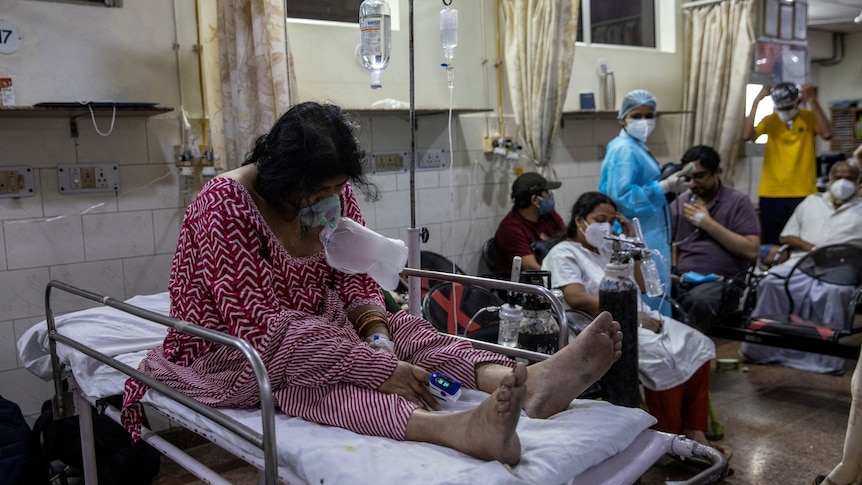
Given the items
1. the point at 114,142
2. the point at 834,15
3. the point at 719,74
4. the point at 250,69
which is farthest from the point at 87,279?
the point at 834,15

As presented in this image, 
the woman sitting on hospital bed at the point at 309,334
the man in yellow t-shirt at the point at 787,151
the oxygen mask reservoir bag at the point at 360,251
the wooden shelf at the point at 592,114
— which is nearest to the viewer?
the woman sitting on hospital bed at the point at 309,334

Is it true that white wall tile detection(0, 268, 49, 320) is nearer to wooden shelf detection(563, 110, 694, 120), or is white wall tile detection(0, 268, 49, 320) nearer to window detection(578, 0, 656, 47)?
wooden shelf detection(563, 110, 694, 120)

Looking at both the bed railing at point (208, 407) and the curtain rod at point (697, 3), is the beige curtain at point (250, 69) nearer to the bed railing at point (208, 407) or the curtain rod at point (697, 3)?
the bed railing at point (208, 407)

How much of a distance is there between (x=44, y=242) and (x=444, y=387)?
7.24ft

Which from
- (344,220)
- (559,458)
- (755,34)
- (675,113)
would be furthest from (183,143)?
(755,34)

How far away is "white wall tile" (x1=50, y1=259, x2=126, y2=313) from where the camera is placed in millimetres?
3184

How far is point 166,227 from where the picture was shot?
11.3 ft

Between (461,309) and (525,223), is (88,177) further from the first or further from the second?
(525,223)

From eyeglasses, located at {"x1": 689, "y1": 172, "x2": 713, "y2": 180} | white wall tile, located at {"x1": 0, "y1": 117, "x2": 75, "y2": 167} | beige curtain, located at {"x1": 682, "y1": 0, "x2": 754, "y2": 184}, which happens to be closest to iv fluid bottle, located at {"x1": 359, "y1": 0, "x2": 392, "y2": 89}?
white wall tile, located at {"x1": 0, "y1": 117, "x2": 75, "y2": 167}

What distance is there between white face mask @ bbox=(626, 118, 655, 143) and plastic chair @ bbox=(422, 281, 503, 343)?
152 centimetres

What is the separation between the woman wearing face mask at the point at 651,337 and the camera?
291cm

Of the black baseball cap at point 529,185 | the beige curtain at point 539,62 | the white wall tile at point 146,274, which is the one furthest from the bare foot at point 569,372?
the beige curtain at point 539,62

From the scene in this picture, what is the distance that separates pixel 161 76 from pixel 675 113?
386cm

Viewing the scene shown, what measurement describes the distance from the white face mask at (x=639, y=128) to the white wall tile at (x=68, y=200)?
8.91 ft
